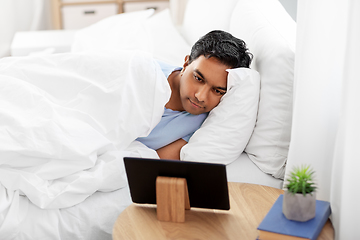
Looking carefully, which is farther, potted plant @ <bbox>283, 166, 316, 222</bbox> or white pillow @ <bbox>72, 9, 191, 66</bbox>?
white pillow @ <bbox>72, 9, 191, 66</bbox>

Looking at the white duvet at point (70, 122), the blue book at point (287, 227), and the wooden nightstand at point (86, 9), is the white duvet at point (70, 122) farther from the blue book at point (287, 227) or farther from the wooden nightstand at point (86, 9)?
the wooden nightstand at point (86, 9)

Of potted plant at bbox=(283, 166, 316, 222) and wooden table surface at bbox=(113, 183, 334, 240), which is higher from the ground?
potted plant at bbox=(283, 166, 316, 222)

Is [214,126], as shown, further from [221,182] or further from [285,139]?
[221,182]

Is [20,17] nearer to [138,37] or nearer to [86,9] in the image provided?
[86,9]

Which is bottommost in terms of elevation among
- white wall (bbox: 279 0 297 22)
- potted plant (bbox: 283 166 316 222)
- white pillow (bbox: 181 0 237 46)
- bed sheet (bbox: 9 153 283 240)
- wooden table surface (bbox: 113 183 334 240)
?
bed sheet (bbox: 9 153 283 240)

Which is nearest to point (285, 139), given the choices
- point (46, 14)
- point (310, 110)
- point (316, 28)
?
point (310, 110)

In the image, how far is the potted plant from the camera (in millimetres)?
800

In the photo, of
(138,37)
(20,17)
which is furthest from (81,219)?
(20,17)

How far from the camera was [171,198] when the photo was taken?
3.07 feet

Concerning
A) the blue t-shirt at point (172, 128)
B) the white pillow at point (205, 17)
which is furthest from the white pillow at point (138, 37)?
the blue t-shirt at point (172, 128)

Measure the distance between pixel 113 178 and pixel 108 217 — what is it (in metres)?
0.11

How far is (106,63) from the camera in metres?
1.37

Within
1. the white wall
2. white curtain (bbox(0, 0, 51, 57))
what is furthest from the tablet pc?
white curtain (bbox(0, 0, 51, 57))

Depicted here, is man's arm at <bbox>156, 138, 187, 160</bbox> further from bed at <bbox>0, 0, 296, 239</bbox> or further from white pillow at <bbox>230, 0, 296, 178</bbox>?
white pillow at <bbox>230, 0, 296, 178</bbox>
